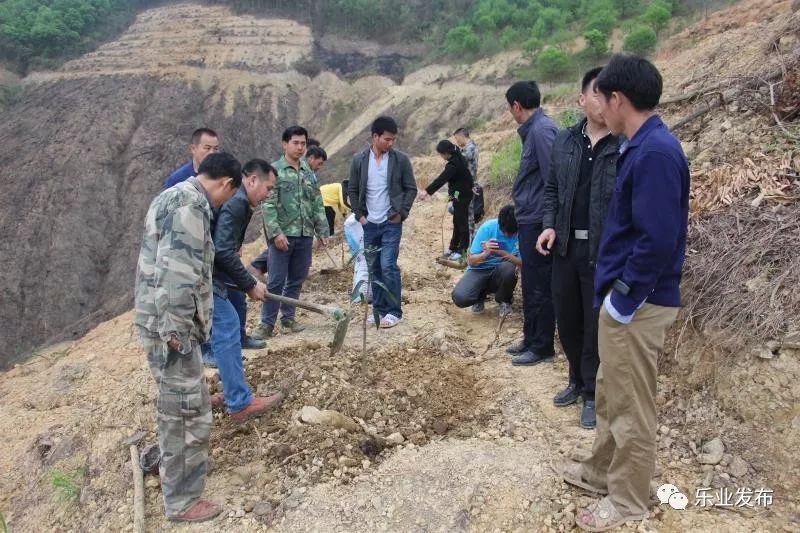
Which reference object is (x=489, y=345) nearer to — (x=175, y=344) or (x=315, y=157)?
(x=175, y=344)

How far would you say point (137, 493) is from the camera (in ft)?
9.42

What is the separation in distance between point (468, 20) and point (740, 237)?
30208mm

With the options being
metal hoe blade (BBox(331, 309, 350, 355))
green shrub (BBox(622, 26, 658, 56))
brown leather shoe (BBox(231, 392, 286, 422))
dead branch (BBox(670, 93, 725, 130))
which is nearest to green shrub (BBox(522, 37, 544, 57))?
green shrub (BBox(622, 26, 658, 56))

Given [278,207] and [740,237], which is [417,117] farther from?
[740,237]

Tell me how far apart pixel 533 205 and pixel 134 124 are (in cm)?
2503

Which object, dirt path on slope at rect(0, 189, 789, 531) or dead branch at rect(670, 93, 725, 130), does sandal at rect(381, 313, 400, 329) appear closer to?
dirt path on slope at rect(0, 189, 789, 531)

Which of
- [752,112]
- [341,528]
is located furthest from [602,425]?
[752,112]

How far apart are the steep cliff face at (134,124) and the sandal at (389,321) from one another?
33.3ft

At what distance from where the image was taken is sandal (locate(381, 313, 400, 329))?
4.85 metres

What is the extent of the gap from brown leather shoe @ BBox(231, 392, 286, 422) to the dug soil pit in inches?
1.7

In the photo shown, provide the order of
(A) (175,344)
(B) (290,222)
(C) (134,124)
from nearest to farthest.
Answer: (A) (175,344), (B) (290,222), (C) (134,124)

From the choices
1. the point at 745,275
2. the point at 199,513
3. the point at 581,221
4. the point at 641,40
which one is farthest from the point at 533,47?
the point at 199,513

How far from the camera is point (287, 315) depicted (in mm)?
5094

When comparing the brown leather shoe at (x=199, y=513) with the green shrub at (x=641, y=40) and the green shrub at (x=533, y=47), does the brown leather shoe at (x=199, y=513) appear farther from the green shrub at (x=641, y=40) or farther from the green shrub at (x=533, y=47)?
the green shrub at (x=533, y=47)
